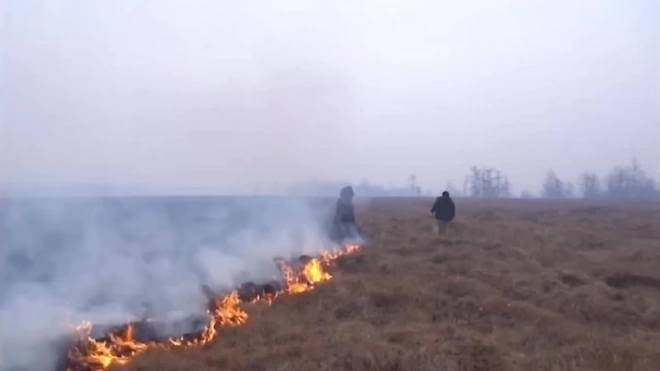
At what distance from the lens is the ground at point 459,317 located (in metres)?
7.75

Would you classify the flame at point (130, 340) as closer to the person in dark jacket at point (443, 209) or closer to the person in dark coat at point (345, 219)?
the person in dark coat at point (345, 219)

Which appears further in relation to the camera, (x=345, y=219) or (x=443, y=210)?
(x=345, y=219)

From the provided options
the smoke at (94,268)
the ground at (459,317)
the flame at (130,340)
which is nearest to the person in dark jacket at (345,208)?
the smoke at (94,268)

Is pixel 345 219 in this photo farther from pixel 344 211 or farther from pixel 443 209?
pixel 443 209

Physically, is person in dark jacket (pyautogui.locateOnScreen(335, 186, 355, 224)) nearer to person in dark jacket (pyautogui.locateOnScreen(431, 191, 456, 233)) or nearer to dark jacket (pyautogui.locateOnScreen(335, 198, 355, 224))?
dark jacket (pyautogui.locateOnScreen(335, 198, 355, 224))

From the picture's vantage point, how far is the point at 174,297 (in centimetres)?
1059

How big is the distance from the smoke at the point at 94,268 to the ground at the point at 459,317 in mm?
1252

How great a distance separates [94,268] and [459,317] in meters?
7.19

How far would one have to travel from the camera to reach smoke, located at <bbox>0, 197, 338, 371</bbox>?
26.5 ft

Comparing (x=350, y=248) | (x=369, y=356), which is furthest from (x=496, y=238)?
(x=369, y=356)

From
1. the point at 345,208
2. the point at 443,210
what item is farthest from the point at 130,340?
the point at 443,210

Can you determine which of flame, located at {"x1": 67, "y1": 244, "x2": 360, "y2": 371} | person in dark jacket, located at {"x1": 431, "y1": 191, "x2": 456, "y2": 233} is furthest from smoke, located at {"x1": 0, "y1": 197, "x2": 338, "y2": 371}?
person in dark jacket, located at {"x1": 431, "y1": 191, "x2": 456, "y2": 233}

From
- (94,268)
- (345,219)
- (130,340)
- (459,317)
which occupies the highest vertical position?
(345,219)

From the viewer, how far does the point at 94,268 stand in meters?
12.5
